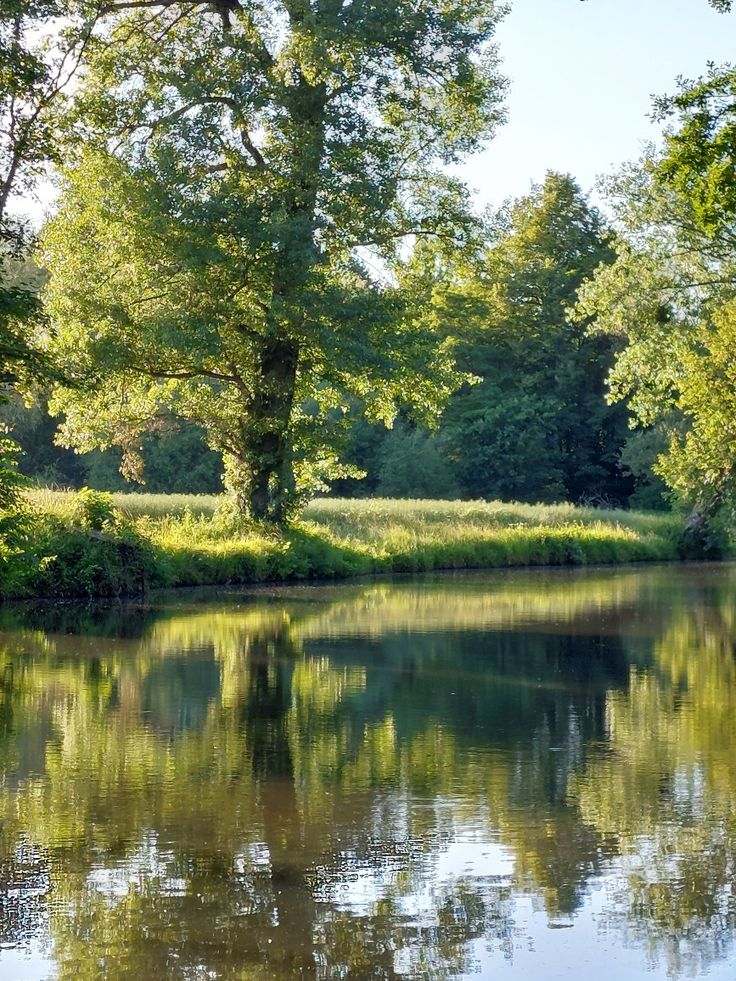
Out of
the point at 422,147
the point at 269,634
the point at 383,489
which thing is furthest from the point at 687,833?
the point at 383,489

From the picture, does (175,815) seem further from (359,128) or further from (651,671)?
(359,128)

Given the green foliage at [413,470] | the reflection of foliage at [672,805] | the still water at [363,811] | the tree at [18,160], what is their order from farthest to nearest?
the green foliage at [413,470]
the tree at [18,160]
the reflection of foliage at [672,805]
the still water at [363,811]

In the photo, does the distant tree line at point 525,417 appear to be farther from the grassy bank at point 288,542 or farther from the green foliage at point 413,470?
the grassy bank at point 288,542

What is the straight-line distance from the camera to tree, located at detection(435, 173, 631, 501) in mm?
73438

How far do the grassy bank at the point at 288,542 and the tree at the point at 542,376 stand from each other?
1807cm

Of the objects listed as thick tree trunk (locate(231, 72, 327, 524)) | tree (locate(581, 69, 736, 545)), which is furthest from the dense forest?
tree (locate(581, 69, 736, 545))

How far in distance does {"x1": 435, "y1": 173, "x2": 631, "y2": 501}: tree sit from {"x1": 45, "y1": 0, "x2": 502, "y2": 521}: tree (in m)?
40.0

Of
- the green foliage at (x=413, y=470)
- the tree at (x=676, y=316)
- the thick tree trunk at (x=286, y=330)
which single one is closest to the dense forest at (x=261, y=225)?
the thick tree trunk at (x=286, y=330)

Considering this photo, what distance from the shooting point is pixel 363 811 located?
359 inches

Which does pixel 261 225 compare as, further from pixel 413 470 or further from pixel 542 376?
pixel 542 376

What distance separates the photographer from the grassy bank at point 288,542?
25656mm

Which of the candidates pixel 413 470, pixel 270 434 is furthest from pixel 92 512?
→ pixel 413 470

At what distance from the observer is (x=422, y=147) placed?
33906 mm

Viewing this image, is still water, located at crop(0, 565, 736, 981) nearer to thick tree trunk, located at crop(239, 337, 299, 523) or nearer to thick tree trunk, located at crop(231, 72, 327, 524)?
thick tree trunk, located at crop(231, 72, 327, 524)
